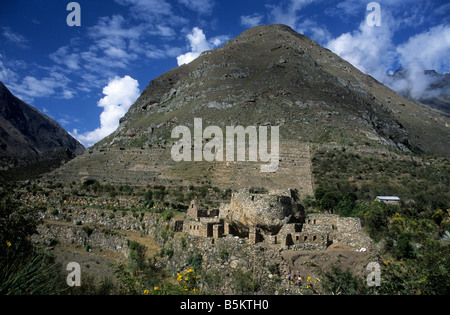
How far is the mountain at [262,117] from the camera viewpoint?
50188 millimetres

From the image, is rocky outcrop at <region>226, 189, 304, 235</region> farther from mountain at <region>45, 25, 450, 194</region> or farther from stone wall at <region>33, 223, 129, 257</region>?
mountain at <region>45, 25, 450, 194</region>

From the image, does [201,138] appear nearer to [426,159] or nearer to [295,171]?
[295,171]

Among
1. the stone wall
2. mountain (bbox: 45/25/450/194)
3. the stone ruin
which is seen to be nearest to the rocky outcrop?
the stone ruin

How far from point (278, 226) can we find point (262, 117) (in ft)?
213

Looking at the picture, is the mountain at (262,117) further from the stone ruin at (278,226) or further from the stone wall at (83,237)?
the stone ruin at (278,226)

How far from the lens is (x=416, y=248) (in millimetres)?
11523

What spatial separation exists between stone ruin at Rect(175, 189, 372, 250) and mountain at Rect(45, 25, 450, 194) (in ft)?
93.6

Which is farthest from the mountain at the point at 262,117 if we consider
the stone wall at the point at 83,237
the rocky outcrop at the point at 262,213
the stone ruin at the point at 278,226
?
the rocky outcrop at the point at 262,213

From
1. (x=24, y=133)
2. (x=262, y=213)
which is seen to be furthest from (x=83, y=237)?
(x=24, y=133)

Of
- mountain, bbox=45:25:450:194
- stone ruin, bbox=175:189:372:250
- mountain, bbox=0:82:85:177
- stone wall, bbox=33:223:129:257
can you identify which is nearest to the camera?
stone ruin, bbox=175:189:372:250

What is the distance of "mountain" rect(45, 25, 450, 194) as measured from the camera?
5019cm
